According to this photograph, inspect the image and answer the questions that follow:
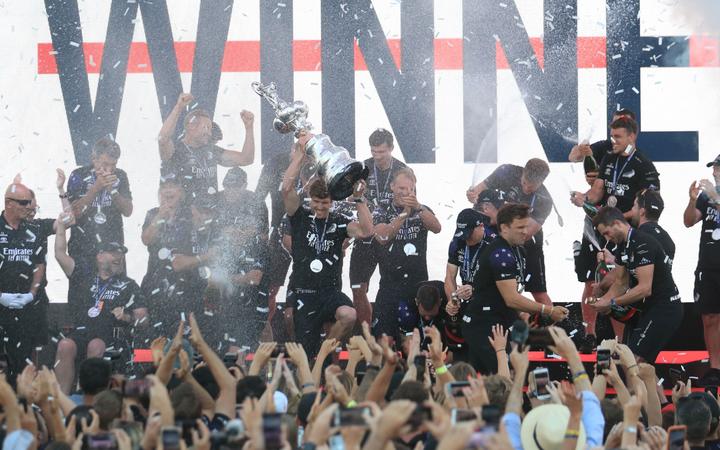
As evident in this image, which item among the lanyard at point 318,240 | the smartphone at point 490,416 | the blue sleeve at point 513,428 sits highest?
the lanyard at point 318,240

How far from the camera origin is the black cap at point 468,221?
8562 millimetres

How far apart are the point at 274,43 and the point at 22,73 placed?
6.39ft

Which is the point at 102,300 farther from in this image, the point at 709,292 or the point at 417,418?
the point at 417,418

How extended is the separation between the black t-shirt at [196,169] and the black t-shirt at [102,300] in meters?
0.85

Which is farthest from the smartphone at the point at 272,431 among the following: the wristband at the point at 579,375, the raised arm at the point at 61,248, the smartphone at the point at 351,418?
the raised arm at the point at 61,248

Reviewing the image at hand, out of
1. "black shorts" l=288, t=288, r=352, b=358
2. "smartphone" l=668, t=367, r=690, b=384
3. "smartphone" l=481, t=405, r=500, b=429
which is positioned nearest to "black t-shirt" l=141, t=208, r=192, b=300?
"black shorts" l=288, t=288, r=352, b=358

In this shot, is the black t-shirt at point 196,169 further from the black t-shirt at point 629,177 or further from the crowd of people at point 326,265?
the black t-shirt at point 629,177

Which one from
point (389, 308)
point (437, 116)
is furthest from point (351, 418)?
point (437, 116)

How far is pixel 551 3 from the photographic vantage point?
9.90 metres

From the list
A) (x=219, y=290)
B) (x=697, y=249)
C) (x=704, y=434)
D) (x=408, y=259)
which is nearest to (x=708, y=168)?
(x=697, y=249)

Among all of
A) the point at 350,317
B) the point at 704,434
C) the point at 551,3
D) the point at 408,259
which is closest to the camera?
the point at 704,434

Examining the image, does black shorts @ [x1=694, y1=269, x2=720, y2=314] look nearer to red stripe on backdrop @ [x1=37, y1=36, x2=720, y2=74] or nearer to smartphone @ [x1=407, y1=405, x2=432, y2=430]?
red stripe on backdrop @ [x1=37, y1=36, x2=720, y2=74]

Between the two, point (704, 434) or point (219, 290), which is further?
point (219, 290)

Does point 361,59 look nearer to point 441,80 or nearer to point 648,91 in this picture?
point 441,80
